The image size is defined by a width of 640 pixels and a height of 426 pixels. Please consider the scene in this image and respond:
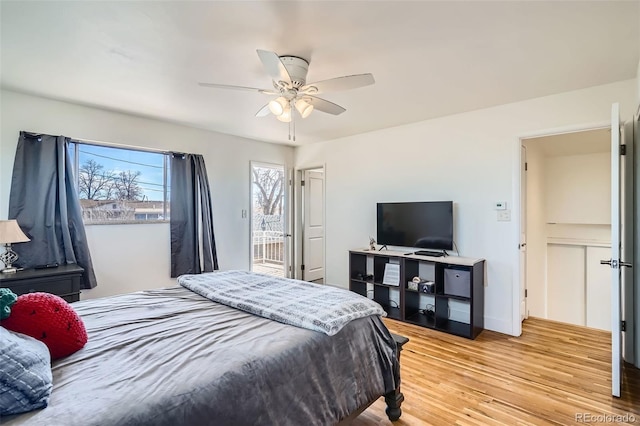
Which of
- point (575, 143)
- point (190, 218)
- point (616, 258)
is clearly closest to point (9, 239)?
point (190, 218)

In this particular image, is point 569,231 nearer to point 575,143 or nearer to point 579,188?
point 579,188

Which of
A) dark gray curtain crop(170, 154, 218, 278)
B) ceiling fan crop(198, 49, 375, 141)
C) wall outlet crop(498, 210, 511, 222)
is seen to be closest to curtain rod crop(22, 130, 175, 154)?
dark gray curtain crop(170, 154, 218, 278)

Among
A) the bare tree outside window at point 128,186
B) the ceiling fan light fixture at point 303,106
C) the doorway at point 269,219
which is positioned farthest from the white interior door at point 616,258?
the bare tree outside window at point 128,186

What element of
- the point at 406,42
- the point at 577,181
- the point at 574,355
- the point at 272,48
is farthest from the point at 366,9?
the point at 577,181

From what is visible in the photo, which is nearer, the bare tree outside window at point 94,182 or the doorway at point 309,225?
the bare tree outside window at point 94,182

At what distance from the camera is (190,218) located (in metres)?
4.23

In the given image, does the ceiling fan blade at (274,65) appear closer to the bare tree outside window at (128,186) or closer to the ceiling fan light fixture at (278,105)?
the ceiling fan light fixture at (278,105)

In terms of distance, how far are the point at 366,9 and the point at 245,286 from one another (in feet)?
6.40

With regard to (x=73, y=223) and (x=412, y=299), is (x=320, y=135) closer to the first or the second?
(x=412, y=299)

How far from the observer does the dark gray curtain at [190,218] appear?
4.16 meters

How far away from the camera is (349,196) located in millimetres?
4941

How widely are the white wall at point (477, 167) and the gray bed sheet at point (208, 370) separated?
214 centimetres

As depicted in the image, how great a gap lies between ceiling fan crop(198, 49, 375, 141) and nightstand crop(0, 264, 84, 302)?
2206 mm

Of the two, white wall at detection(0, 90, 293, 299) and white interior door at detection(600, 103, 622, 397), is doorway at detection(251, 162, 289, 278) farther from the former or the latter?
white interior door at detection(600, 103, 622, 397)
